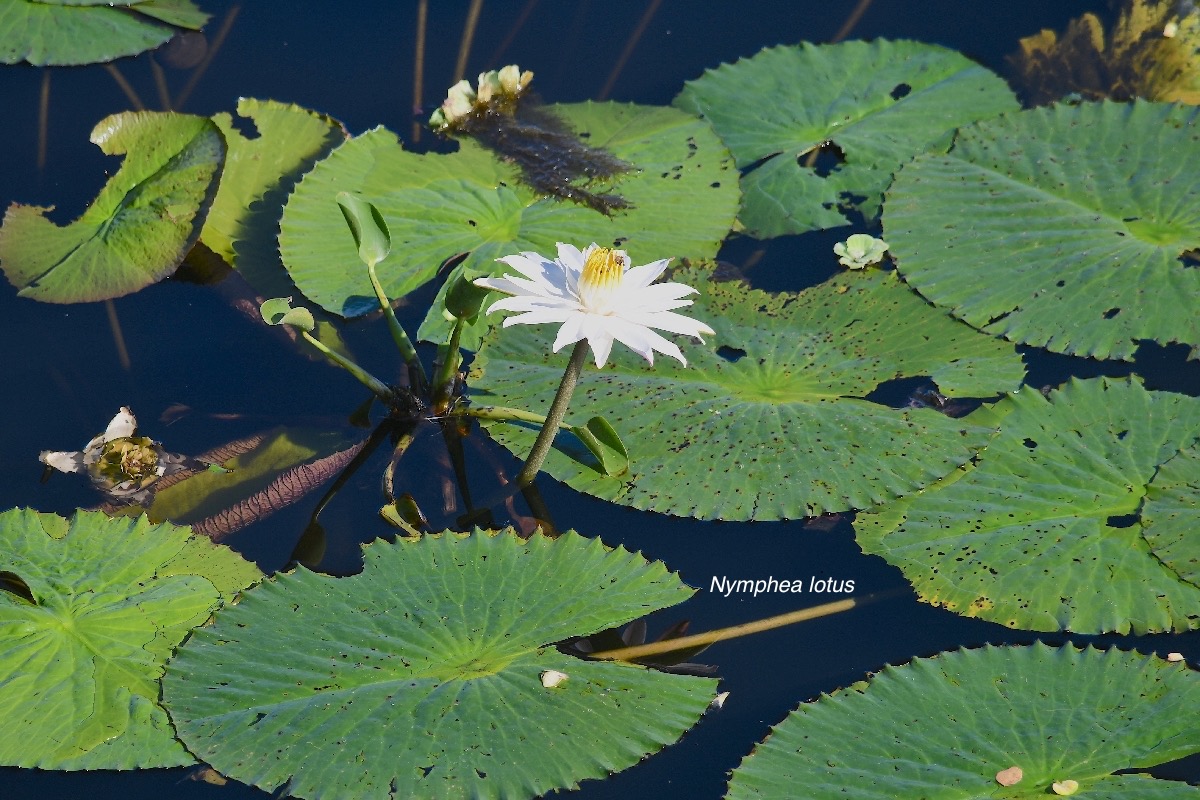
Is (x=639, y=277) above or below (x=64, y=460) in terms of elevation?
above

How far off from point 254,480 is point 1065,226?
234cm

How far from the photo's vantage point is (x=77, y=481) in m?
2.75

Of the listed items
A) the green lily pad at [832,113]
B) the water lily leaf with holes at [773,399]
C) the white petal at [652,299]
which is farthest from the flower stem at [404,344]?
the green lily pad at [832,113]

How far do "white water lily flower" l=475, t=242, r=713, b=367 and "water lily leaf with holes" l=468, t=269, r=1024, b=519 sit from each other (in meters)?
0.50

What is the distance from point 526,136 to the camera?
3539 mm

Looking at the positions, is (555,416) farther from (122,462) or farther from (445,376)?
(122,462)

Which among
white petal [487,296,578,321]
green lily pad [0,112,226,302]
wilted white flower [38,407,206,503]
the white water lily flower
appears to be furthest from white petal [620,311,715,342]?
green lily pad [0,112,226,302]

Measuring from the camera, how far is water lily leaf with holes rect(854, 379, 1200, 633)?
2.30 m

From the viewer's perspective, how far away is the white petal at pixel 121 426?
2.74 meters

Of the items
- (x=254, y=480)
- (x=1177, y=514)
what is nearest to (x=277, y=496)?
(x=254, y=480)

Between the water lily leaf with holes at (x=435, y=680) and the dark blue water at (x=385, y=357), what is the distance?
0.18 meters

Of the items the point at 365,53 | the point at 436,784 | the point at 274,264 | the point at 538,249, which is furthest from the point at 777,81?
the point at 436,784

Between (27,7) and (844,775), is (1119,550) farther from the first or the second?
(27,7)

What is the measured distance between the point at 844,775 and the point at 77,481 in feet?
6.56
